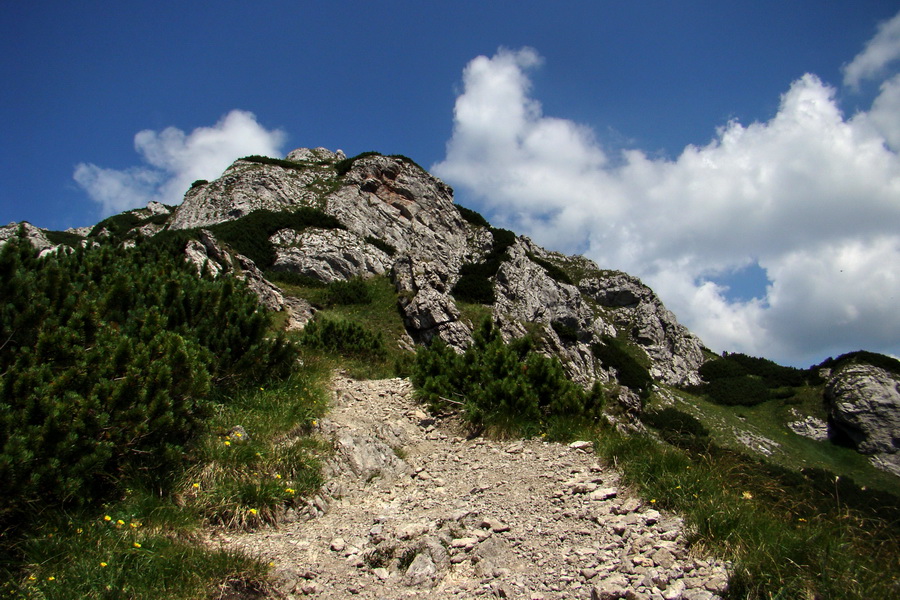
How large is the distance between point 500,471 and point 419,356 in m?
4.02

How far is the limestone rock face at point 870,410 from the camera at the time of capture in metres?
35.6

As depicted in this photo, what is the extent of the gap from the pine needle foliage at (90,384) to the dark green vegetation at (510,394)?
376cm

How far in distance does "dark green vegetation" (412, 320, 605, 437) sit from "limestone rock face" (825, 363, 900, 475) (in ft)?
145

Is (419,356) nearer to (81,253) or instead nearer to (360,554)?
(360,554)

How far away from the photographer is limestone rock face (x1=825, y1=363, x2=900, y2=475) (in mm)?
35562

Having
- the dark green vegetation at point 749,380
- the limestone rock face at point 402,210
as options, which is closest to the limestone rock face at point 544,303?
the limestone rock face at point 402,210

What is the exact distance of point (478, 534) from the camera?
433cm

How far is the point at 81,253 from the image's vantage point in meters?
8.69

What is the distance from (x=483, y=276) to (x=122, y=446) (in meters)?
35.2

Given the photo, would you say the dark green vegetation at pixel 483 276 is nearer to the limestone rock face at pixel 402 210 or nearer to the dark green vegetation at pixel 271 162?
the limestone rock face at pixel 402 210

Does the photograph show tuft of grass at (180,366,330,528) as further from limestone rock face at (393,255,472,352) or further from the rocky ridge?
the rocky ridge

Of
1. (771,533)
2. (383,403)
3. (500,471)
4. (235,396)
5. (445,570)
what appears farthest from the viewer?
(383,403)

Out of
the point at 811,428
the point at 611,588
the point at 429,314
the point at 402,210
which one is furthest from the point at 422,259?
the point at 811,428

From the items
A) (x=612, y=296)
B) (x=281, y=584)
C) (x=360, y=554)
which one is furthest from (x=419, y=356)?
(x=612, y=296)
